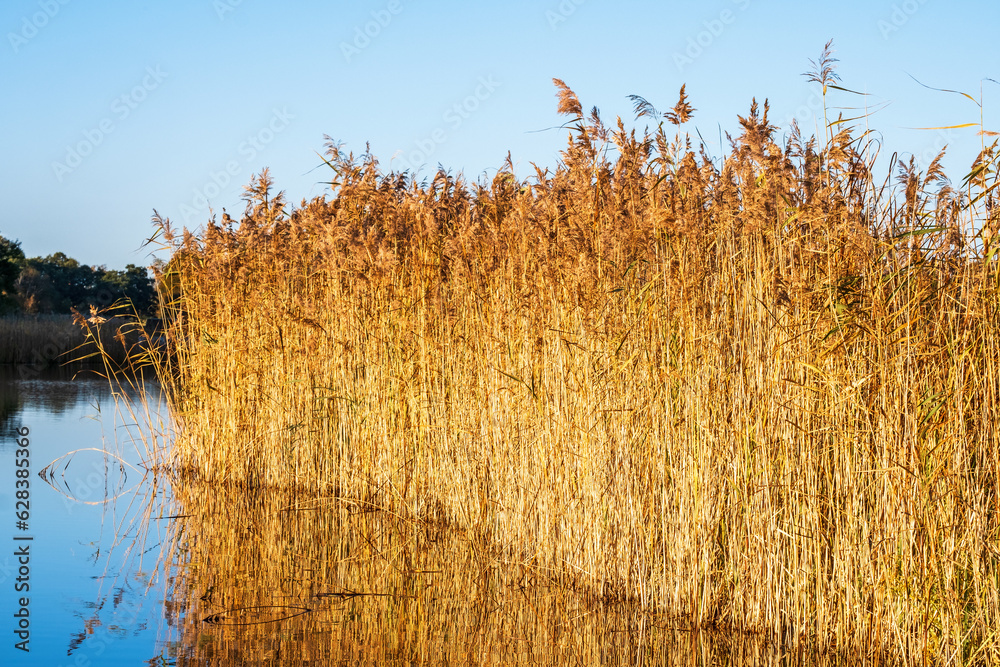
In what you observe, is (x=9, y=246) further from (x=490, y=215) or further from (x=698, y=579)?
(x=698, y=579)

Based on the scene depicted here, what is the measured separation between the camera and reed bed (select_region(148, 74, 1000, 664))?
309 centimetres

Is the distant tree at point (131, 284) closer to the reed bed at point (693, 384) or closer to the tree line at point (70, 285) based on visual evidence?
the tree line at point (70, 285)

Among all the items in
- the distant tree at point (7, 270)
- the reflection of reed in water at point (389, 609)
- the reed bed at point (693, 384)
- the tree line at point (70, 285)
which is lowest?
the reflection of reed in water at point (389, 609)

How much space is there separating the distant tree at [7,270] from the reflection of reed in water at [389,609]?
23853mm

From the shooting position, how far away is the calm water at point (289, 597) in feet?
11.7

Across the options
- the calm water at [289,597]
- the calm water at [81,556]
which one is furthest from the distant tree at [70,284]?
the calm water at [289,597]

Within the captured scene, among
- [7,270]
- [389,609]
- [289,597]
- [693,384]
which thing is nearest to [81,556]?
[289,597]

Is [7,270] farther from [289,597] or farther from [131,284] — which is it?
[289,597]

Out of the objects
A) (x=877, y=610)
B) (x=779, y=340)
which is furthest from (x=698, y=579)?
(x=779, y=340)

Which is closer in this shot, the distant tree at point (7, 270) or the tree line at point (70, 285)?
the distant tree at point (7, 270)

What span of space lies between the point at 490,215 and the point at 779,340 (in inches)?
107

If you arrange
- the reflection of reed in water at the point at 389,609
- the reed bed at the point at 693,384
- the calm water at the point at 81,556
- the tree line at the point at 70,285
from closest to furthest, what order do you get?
the reed bed at the point at 693,384 < the reflection of reed in water at the point at 389,609 < the calm water at the point at 81,556 < the tree line at the point at 70,285

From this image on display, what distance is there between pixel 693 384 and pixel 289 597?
7.66 ft

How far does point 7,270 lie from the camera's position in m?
25.4
